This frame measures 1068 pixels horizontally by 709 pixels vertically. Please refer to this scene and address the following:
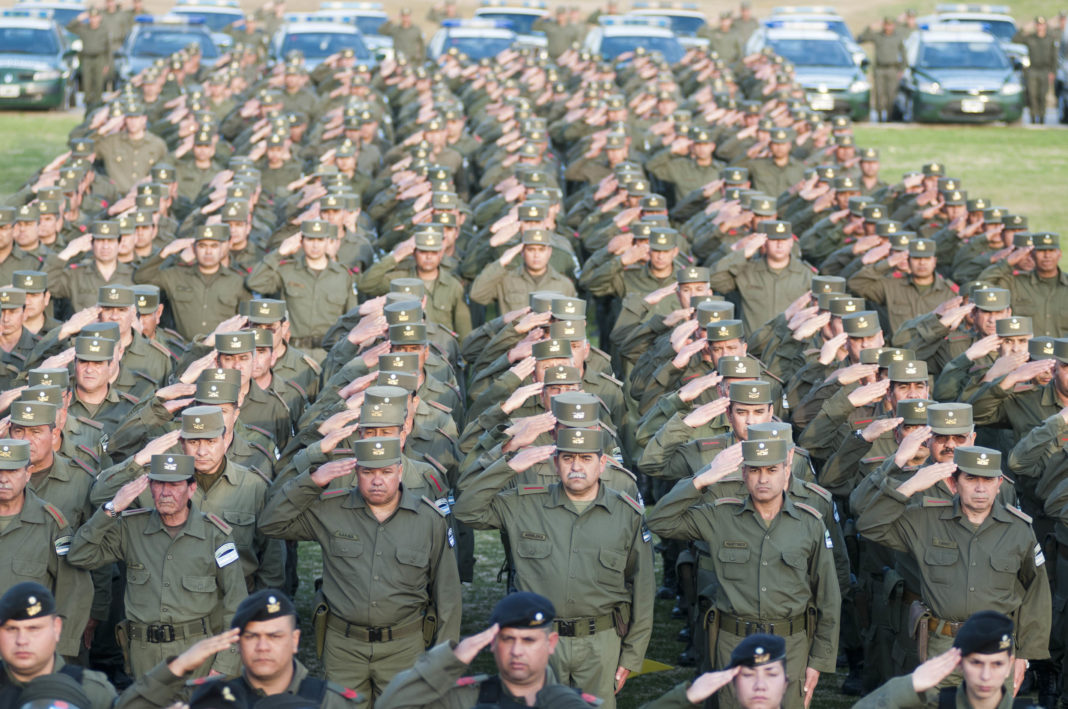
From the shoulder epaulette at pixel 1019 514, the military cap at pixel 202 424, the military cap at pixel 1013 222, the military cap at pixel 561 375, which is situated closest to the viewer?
the shoulder epaulette at pixel 1019 514

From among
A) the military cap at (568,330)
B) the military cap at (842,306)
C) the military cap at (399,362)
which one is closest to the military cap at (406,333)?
the military cap at (399,362)

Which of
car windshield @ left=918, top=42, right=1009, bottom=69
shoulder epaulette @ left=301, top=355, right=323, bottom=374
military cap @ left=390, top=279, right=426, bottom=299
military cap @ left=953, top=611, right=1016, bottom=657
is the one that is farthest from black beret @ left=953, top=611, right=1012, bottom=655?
car windshield @ left=918, top=42, right=1009, bottom=69

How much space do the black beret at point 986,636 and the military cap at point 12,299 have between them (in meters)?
6.86

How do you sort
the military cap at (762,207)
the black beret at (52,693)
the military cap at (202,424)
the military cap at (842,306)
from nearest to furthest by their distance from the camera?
the black beret at (52,693) < the military cap at (202,424) < the military cap at (842,306) < the military cap at (762,207)

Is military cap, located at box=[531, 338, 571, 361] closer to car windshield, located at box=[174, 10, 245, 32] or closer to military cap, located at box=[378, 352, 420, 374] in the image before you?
military cap, located at box=[378, 352, 420, 374]

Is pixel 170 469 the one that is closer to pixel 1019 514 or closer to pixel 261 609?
pixel 261 609

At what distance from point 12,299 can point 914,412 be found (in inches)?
225

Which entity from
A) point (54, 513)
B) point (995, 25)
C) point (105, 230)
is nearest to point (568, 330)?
point (54, 513)

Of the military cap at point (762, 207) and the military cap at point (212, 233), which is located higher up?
the military cap at point (212, 233)

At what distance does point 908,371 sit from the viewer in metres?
9.35

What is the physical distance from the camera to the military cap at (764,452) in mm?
7699

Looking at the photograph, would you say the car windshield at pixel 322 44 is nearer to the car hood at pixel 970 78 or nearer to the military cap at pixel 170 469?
the car hood at pixel 970 78

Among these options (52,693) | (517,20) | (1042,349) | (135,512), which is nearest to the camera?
(52,693)

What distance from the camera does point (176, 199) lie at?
16.1 m
